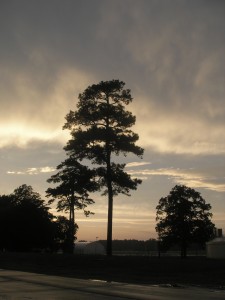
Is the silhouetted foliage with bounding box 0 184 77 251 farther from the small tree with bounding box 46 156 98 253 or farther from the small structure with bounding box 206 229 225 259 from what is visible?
the small structure with bounding box 206 229 225 259

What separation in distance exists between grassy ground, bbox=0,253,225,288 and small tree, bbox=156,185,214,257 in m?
34.2

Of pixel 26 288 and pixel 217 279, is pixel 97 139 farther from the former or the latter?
pixel 26 288

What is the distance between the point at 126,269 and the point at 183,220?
4104 cm

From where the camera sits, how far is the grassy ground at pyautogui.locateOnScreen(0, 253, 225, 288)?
2448cm

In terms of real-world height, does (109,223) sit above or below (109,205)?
below

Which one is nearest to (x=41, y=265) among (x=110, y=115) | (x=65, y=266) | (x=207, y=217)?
(x=65, y=266)

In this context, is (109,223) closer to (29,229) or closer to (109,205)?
(109,205)

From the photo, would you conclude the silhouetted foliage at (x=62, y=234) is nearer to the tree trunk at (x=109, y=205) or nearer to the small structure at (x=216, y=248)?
the small structure at (x=216, y=248)

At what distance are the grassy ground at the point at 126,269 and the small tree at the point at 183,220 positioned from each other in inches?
1347

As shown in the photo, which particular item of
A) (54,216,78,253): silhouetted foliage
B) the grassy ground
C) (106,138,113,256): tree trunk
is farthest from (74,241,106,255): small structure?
the grassy ground

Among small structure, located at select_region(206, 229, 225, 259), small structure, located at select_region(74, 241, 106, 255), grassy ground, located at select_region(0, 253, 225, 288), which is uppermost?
small structure, located at select_region(74, 241, 106, 255)

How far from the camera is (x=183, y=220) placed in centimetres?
6975

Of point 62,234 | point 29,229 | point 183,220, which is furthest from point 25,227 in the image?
point 183,220

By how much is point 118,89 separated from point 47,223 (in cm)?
3335
